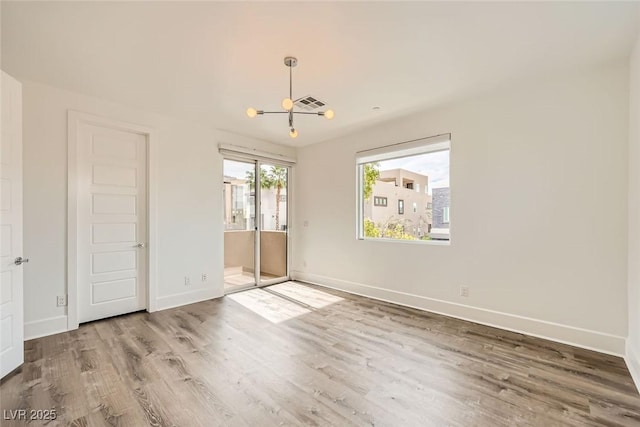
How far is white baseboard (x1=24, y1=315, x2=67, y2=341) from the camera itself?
9.77 feet

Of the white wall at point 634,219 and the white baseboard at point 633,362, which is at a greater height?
the white wall at point 634,219

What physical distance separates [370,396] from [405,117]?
11.3 ft

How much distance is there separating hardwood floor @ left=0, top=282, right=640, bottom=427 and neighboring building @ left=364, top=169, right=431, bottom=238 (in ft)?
4.39

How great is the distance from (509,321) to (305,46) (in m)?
3.53

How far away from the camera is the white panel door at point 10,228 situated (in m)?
2.27

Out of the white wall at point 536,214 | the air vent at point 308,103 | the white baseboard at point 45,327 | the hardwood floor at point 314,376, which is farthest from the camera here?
the air vent at point 308,103

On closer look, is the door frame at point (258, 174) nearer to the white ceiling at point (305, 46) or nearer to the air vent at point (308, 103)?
the white ceiling at point (305, 46)

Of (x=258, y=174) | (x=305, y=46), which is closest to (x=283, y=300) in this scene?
(x=258, y=174)

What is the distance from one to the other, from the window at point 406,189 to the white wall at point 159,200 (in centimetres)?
190

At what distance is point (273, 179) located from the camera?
5535 mm

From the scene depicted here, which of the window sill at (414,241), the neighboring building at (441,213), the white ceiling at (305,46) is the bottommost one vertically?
the window sill at (414,241)

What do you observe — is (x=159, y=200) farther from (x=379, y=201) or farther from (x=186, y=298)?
(x=379, y=201)

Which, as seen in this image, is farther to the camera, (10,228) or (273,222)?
(273,222)

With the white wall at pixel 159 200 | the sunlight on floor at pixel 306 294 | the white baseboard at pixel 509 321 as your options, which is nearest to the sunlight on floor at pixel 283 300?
the sunlight on floor at pixel 306 294
